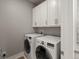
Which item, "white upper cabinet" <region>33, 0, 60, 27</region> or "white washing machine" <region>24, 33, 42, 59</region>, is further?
"white washing machine" <region>24, 33, 42, 59</region>

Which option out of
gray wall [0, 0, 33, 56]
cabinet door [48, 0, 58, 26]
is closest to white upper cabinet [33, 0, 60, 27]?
cabinet door [48, 0, 58, 26]

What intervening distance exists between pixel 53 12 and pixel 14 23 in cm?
154

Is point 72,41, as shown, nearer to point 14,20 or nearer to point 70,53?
point 70,53

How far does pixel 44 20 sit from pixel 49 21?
0.95 ft

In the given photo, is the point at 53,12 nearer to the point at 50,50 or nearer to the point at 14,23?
the point at 50,50

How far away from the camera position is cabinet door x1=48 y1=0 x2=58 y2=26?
1.82m

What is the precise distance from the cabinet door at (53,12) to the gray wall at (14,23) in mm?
1277

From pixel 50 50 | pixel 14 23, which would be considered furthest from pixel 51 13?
pixel 14 23

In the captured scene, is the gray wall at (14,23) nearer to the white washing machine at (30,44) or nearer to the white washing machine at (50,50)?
the white washing machine at (30,44)

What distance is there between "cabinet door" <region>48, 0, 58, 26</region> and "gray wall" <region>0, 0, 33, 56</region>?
1277 mm

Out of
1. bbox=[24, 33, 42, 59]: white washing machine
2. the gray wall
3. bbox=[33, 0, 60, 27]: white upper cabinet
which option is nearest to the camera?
bbox=[33, 0, 60, 27]: white upper cabinet

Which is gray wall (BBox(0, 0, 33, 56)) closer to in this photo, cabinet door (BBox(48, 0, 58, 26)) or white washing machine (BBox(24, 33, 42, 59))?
white washing machine (BBox(24, 33, 42, 59))

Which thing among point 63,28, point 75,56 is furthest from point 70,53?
point 63,28

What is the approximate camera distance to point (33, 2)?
3.19m
